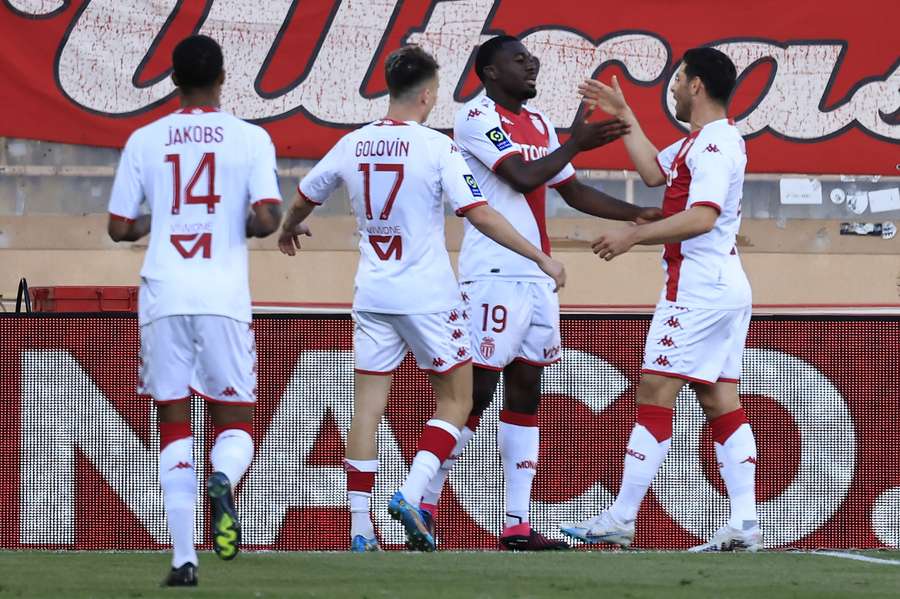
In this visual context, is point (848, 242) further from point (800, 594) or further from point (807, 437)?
point (800, 594)

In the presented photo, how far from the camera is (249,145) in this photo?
187 inches

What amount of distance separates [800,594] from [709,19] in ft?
21.0

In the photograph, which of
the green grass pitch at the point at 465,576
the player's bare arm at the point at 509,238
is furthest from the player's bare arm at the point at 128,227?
the player's bare arm at the point at 509,238

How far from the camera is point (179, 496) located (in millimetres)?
4684

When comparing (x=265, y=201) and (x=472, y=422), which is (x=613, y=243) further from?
(x=265, y=201)

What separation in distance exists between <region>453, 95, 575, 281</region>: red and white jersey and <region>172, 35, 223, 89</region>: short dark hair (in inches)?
62.7

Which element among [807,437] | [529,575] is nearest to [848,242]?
[807,437]

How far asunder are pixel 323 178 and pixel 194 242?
1366 millimetres

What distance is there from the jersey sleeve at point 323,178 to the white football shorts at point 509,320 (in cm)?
66

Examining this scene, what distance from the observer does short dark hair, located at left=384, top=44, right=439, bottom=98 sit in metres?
5.88

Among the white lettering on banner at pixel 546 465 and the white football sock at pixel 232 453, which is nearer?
the white football sock at pixel 232 453

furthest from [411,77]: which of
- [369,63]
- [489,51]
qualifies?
[369,63]

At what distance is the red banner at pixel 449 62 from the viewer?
10.2m

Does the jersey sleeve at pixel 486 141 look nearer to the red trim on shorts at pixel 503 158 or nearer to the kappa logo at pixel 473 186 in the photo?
the red trim on shorts at pixel 503 158
